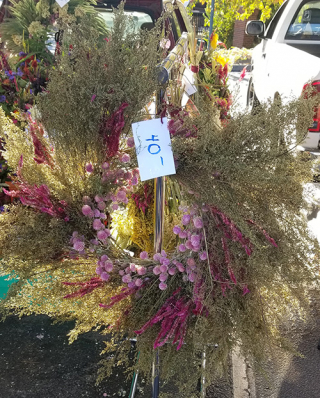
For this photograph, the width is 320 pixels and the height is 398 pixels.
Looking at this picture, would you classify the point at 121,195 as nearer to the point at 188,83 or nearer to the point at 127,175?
the point at 127,175

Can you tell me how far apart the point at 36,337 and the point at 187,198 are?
161 cm

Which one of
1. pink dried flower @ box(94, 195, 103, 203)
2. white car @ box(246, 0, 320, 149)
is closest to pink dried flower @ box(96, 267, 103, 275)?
pink dried flower @ box(94, 195, 103, 203)

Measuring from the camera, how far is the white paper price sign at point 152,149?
1.32 metres

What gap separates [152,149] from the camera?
1.34 meters

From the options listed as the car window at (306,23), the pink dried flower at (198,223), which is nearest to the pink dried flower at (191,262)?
the pink dried flower at (198,223)

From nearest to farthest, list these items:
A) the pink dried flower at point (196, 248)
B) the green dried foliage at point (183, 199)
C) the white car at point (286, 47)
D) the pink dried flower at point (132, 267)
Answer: the green dried foliage at point (183, 199), the pink dried flower at point (196, 248), the pink dried flower at point (132, 267), the white car at point (286, 47)

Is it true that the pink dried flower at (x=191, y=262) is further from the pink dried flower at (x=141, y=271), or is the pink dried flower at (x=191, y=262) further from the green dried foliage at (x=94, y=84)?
the green dried foliage at (x=94, y=84)

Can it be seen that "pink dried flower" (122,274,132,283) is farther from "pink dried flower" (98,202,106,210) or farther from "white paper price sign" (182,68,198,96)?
"white paper price sign" (182,68,198,96)

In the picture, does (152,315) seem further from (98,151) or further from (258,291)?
(98,151)

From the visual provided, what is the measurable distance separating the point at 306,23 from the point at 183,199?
498 centimetres

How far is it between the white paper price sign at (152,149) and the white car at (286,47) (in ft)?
9.69

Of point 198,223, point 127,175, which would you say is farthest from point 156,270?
point 127,175

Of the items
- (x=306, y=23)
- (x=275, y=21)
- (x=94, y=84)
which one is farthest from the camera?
(x=275, y=21)

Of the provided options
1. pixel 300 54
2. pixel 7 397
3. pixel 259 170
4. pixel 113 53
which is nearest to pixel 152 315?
pixel 259 170
